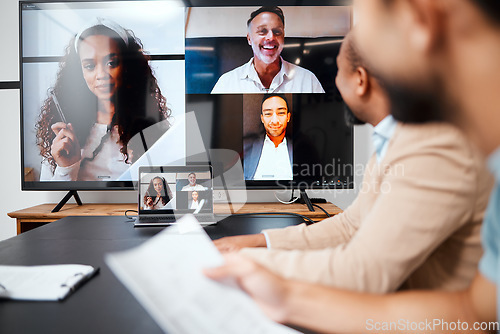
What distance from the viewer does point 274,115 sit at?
6.88 ft

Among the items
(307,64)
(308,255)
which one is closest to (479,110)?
(308,255)

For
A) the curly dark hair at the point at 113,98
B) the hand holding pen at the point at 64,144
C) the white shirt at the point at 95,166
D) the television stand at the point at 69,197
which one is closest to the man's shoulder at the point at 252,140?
the curly dark hair at the point at 113,98

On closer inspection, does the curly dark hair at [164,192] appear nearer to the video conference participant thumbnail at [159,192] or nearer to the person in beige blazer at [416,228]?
the video conference participant thumbnail at [159,192]

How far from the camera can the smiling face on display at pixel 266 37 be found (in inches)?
81.7

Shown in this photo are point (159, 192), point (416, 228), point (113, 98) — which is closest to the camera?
point (416, 228)

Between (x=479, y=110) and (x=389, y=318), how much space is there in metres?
0.36

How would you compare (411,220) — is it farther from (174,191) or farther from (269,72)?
(269,72)

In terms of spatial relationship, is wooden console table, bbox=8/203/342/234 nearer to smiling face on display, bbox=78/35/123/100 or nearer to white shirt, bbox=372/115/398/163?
smiling face on display, bbox=78/35/123/100

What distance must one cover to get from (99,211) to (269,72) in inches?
51.2

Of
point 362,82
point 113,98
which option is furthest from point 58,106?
point 362,82

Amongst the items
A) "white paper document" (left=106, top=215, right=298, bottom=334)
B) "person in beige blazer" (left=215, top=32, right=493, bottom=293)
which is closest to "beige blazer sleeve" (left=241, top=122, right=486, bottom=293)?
"person in beige blazer" (left=215, top=32, right=493, bottom=293)

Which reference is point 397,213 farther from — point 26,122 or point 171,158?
point 26,122

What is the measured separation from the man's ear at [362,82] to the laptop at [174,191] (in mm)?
836

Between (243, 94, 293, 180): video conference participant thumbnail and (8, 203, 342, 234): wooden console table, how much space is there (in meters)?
0.21
